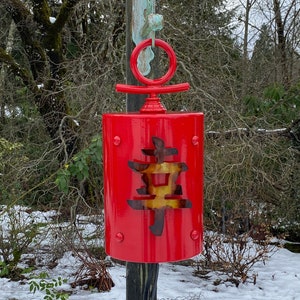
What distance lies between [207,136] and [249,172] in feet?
1.84

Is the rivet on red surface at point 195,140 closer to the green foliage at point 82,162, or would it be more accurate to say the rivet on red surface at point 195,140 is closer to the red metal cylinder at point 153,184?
the red metal cylinder at point 153,184

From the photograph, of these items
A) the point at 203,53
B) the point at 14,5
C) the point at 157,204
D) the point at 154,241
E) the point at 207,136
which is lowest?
the point at 154,241

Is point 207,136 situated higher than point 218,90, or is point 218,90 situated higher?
point 218,90

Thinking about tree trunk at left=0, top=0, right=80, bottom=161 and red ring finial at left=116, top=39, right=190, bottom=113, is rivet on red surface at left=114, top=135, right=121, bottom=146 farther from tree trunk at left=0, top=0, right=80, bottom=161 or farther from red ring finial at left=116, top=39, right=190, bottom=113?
tree trunk at left=0, top=0, right=80, bottom=161

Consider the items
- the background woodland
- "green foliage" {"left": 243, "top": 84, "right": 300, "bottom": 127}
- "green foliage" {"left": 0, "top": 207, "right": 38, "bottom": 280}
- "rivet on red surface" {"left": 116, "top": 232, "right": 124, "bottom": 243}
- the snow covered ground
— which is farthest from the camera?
"green foliage" {"left": 243, "top": 84, "right": 300, "bottom": 127}

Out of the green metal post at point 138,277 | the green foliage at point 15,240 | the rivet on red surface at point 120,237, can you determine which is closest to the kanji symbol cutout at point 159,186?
the rivet on red surface at point 120,237

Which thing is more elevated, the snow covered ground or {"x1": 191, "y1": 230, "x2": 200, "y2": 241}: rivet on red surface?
{"x1": 191, "y1": 230, "x2": 200, "y2": 241}: rivet on red surface

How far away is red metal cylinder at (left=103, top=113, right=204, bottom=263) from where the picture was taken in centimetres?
156

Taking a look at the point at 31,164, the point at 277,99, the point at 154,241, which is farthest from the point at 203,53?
the point at 154,241

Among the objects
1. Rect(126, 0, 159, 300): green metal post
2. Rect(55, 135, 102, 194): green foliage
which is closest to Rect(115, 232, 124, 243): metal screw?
Rect(126, 0, 159, 300): green metal post

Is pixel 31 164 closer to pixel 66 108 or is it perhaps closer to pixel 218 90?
pixel 66 108

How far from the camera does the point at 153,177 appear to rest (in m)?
1.56

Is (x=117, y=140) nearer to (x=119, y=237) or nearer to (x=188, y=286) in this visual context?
(x=119, y=237)

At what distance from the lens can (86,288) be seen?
461 cm
